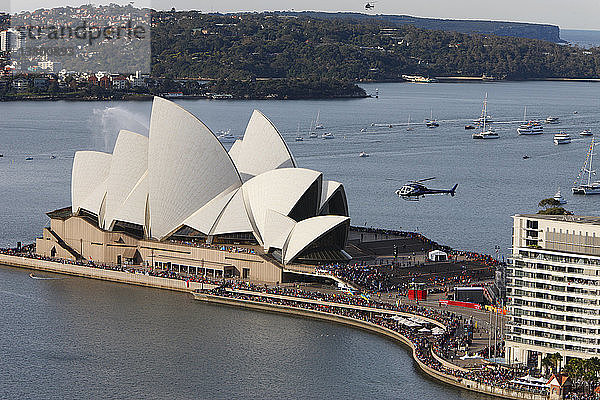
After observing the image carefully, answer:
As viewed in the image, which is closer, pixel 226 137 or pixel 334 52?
pixel 226 137

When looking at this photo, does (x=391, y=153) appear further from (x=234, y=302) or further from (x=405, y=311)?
(x=405, y=311)

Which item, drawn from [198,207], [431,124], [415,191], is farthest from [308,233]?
[431,124]

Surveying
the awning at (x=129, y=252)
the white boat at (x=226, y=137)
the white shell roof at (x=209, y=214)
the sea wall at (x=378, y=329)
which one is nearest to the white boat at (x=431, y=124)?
the white boat at (x=226, y=137)

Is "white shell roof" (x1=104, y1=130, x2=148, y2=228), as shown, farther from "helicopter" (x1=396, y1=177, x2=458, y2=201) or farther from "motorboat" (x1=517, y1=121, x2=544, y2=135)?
"motorboat" (x1=517, y1=121, x2=544, y2=135)

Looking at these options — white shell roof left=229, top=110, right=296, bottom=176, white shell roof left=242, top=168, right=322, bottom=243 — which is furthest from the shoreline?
white shell roof left=229, top=110, right=296, bottom=176

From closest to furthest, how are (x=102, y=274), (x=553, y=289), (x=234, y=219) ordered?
(x=553, y=289) < (x=234, y=219) < (x=102, y=274)

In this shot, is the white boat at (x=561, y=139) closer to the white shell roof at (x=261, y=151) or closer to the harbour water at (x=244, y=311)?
the harbour water at (x=244, y=311)
